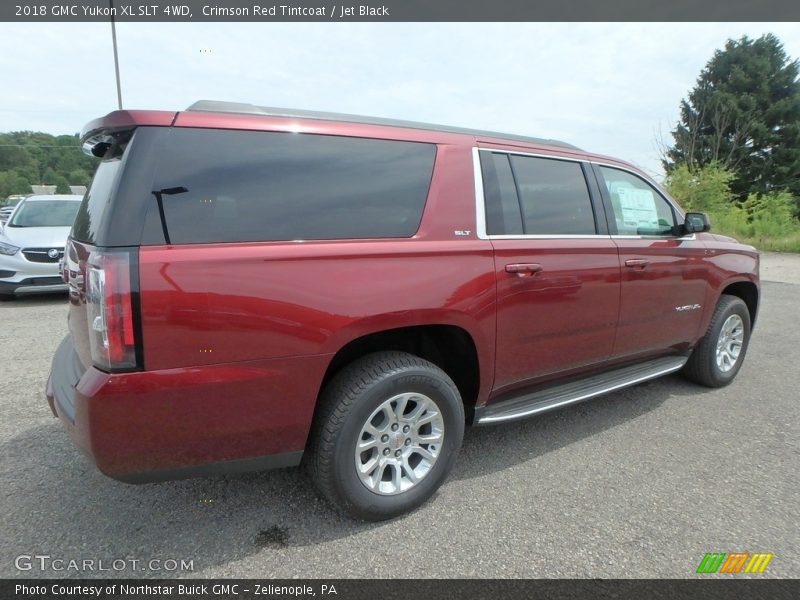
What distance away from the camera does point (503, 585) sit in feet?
6.47

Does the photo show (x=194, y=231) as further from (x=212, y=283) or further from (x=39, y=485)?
(x=39, y=485)

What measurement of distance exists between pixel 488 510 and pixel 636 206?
242 cm

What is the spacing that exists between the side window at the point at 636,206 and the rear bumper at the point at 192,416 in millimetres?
2396

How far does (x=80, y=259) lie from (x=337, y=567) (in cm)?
167

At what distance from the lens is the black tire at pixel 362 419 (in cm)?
215

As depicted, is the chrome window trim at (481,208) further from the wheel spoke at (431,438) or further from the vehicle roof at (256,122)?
the wheel spoke at (431,438)

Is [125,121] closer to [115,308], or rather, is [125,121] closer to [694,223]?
[115,308]

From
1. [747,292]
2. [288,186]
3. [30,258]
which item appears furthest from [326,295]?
[30,258]

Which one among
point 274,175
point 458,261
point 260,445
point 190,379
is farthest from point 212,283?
point 458,261

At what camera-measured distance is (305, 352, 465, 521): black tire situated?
215 cm

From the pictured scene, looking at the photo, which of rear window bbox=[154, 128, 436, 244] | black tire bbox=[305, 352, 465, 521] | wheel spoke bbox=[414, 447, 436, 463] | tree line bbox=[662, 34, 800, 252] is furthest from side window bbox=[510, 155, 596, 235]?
tree line bbox=[662, 34, 800, 252]

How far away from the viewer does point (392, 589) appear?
1942 mm

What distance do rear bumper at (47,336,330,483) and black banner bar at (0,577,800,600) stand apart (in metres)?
0.44

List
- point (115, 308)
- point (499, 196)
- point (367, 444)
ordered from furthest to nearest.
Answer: point (499, 196) → point (367, 444) → point (115, 308)
